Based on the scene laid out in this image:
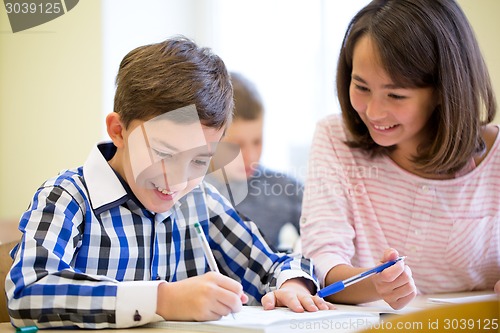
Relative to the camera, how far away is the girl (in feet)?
4.36

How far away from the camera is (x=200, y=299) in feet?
2.94

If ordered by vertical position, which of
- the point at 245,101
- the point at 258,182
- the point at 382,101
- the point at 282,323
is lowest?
the point at 258,182

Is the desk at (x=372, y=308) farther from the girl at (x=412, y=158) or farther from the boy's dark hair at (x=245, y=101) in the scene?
the boy's dark hair at (x=245, y=101)

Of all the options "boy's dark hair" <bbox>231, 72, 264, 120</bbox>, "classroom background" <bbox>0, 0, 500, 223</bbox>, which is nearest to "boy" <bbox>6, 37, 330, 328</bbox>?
"boy's dark hair" <bbox>231, 72, 264, 120</bbox>

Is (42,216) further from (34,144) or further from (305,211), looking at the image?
(34,144)

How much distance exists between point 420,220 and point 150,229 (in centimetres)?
60

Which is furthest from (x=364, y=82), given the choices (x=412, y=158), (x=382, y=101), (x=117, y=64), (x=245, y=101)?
(x=117, y=64)

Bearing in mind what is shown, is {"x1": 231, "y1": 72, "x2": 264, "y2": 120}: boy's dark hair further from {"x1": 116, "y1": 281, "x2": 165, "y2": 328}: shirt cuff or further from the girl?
{"x1": 116, "y1": 281, "x2": 165, "y2": 328}: shirt cuff

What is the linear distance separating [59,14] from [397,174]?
6.36 ft

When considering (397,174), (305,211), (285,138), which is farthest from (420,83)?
(285,138)

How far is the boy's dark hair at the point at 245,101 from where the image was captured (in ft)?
8.09

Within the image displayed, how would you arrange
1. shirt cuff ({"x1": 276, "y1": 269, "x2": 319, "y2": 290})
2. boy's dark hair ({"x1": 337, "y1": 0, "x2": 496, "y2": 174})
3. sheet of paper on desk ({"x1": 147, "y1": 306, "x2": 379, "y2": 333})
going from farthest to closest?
boy's dark hair ({"x1": 337, "y1": 0, "x2": 496, "y2": 174}), shirt cuff ({"x1": 276, "y1": 269, "x2": 319, "y2": 290}), sheet of paper on desk ({"x1": 147, "y1": 306, "x2": 379, "y2": 333})

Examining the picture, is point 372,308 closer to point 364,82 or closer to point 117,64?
point 364,82

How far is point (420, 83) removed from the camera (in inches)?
52.6
